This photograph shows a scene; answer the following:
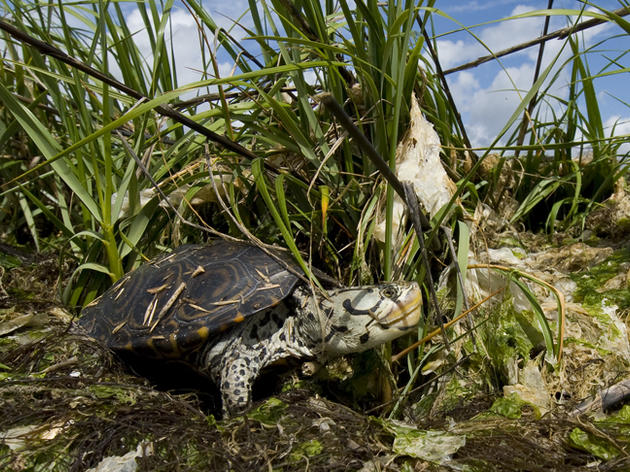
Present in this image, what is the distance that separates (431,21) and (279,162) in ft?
3.61

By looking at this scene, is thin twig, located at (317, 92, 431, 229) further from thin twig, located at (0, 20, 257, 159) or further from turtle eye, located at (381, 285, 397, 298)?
thin twig, located at (0, 20, 257, 159)

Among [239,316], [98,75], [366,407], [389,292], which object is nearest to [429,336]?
[389,292]

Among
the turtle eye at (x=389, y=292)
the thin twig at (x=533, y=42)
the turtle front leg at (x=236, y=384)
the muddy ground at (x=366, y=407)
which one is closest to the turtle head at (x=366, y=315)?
the turtle eye at (x=389, y=292)

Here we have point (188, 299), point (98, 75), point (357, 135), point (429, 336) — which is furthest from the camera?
point (188, 299)

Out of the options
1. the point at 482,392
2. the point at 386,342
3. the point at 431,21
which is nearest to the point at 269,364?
the point at 386,342

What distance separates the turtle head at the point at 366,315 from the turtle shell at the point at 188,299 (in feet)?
0.64

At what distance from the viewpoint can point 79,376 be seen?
176 centimetres

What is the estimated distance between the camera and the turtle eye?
5.50 ft

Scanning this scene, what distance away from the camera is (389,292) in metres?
1.69

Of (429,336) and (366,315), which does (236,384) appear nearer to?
(366,315)

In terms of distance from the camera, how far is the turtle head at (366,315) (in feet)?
5.45

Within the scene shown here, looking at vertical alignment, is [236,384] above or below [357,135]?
below

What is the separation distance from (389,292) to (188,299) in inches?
29.9

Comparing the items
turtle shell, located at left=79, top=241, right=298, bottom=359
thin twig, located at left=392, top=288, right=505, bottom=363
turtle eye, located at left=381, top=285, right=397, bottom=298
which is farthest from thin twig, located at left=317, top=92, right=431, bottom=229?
turtle shell, located at left=79, top=241, right=298, bottom=359
